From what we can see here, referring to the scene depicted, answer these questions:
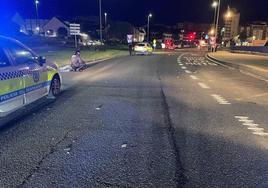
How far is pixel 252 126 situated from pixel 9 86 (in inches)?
Result: 196

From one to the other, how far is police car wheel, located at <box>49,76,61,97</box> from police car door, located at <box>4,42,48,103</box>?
0.76m

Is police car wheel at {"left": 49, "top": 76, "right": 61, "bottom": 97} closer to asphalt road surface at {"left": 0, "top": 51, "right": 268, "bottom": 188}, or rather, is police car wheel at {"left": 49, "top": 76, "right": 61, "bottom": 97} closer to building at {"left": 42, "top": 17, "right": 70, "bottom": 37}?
asphalt road surface at {"left": 0, "top": 51, "right": 268, "bottom": 188}

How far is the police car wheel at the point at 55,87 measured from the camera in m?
8.59

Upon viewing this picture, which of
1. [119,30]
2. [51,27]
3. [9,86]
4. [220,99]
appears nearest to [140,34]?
[119,30]

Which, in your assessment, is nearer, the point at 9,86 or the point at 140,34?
the point at 9,86

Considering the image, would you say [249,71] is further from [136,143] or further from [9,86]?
[9,86]

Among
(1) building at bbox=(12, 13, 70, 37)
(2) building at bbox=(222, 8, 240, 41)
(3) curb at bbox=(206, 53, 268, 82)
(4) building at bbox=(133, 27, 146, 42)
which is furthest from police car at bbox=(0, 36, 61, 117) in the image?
(2) building at bbox=(222, 8, 240, 41)

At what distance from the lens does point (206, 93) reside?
10031 mm

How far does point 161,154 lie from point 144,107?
3130 mm

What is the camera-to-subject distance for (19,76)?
630cm

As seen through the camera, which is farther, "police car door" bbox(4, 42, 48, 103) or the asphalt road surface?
"police car door" bbox(4, 42, 48, 103)

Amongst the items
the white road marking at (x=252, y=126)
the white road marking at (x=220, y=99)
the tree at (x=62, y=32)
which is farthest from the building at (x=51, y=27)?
the white road marking at (x=252, y=126)

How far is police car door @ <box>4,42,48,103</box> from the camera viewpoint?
6.53 m

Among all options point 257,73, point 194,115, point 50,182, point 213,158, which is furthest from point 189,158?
point 257,73
